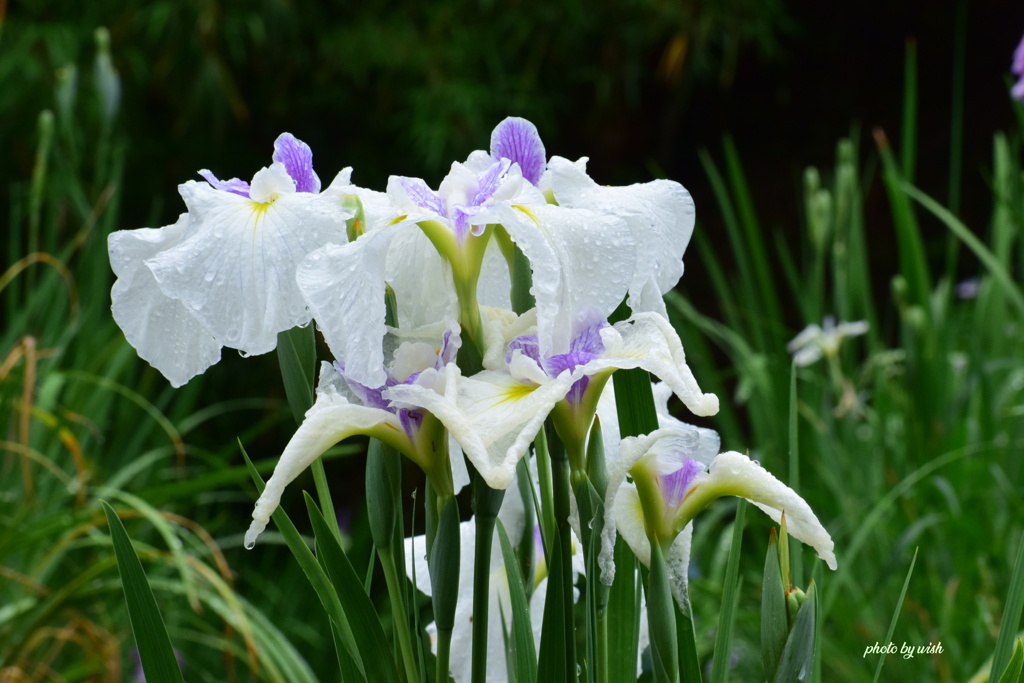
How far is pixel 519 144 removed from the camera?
1.64 ft

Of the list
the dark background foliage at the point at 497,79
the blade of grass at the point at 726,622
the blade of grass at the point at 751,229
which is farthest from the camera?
the dark background foliage at the point at 497,79

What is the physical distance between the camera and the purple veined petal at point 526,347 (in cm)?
43

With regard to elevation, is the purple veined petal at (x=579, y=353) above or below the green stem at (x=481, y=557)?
above

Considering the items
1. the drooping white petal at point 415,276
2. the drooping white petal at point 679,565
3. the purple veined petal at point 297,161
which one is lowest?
the drooping white petal at point 679,565

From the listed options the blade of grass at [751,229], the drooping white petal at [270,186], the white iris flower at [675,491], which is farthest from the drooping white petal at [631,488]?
the blade of grass at [751,229]

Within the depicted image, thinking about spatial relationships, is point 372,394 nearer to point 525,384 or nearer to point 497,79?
point 525,384

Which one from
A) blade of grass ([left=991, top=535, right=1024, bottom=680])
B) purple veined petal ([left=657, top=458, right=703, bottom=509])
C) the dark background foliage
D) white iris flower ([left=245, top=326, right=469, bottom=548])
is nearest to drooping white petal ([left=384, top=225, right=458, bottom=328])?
white iris flower ([left=245, top=326, right=469, bottom=548])

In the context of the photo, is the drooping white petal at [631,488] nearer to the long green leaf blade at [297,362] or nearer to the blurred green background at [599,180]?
the long green leaf blade at [297,362]

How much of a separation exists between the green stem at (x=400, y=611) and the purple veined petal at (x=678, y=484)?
0.43 ft

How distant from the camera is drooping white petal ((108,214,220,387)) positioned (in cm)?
→ 46

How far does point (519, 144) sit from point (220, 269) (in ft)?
0.55

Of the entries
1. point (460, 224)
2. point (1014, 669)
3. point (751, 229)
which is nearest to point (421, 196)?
point (460, 224)

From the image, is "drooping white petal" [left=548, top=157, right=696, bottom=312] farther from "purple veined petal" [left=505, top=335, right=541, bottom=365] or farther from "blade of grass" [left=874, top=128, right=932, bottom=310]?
"blade of grass" [left=874, top=128, right=932, bottom=310]

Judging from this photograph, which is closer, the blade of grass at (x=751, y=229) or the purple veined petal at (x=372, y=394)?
the purple veined petal at (x=372, y=394)
